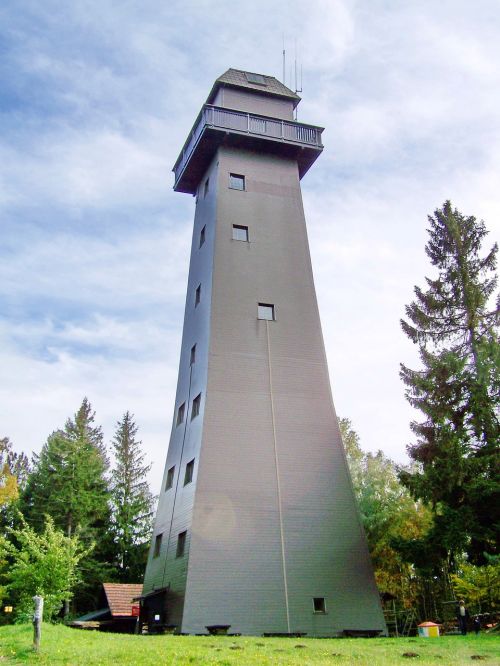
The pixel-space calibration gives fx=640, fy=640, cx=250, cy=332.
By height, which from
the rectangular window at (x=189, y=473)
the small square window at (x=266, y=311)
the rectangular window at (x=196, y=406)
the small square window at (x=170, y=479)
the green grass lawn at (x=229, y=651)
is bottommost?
the green grass lawn at (x=229, y=651)

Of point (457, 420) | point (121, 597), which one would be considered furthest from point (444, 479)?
point (121, 597)

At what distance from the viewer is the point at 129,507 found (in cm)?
4584

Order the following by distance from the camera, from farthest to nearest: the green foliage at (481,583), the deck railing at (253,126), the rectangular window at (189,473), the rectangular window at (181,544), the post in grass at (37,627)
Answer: the deck railing at (253,126) → the rectangular window at (189,473) → the rectangular window at (181,544) → the green foliage at (481,583) → the post in grass at (37,627)

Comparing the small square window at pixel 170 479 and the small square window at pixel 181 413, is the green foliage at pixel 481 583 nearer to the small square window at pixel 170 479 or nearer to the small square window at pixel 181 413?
the small square window at pixel 170 479

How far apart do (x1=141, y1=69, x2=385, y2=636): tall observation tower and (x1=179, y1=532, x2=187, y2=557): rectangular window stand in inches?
2.5

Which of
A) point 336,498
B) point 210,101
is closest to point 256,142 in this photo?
point 210,101

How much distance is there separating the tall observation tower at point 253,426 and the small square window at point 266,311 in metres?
0.05

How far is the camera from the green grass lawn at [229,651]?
35.3ft

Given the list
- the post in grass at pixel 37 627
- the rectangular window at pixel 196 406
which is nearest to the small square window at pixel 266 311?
the rectangular window at pixel 196 406

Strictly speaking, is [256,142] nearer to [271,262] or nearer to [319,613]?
[271,262]

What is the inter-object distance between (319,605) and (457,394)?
8.20 m

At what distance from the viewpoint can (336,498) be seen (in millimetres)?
20578

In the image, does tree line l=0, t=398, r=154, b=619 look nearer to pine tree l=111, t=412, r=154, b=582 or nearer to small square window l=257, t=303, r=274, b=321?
pine tree l=111, t=412, r=154, b=582

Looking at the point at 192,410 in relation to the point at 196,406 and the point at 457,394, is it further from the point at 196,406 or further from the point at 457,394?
the point at 457,394
